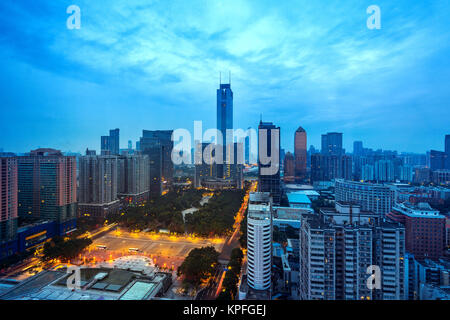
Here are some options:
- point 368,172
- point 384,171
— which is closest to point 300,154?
point 368,172

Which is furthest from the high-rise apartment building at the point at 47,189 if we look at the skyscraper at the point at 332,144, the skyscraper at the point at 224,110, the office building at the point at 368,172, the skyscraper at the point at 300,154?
the skyscraper at the point at 300,154

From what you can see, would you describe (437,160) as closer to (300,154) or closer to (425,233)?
(425,233)

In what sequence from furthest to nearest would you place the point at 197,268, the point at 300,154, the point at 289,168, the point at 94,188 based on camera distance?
the point at 300,154, the point at 289,168, the point at 94,188, the point at 197,268

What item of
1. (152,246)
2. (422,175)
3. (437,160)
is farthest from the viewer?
(422,175)

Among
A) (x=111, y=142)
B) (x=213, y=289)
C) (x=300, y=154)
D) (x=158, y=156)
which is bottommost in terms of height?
(x=213, y=289)
